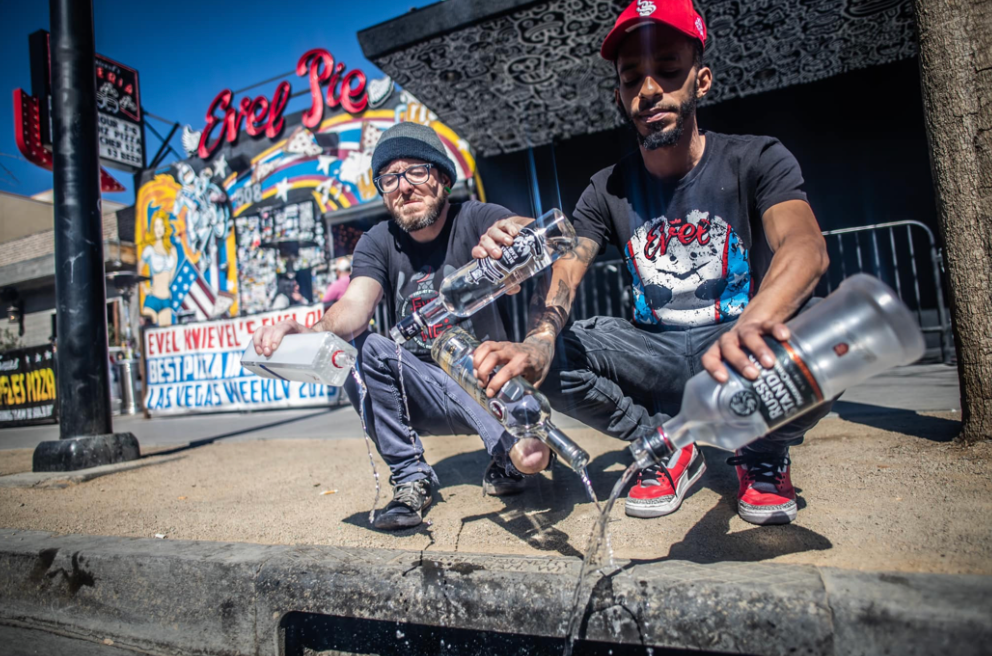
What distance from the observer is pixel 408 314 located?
8.38 ft

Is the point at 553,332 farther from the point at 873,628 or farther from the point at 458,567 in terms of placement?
the point at 873,628

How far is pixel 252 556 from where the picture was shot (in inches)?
68.9

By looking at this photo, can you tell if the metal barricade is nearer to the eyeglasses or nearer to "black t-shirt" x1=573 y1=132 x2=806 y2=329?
"black t-shirt" x1=573 y1=132 x2=806 y2=329

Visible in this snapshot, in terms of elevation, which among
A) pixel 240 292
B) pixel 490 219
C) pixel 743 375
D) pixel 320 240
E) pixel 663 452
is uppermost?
pixel 320 240

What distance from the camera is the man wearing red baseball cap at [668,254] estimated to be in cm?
192

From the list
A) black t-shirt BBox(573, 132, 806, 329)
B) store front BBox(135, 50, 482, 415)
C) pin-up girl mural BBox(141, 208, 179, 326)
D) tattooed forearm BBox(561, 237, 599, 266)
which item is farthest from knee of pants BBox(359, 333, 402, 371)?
pin-up girl mural BBox(141, 208, 179, 326)

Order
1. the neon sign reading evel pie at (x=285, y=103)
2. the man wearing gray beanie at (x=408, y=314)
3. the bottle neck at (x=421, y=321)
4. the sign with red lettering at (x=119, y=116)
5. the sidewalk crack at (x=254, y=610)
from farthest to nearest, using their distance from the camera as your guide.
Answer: the sign with red lettering at (x=119, y=116)
the neon sign reading evel pie at (x=285, y=103)
the man wearing gray beanie at (x=408, y=314)
the bottle neck at (x=421, y=321)
the sidewalk crack at (x=254, y=610)

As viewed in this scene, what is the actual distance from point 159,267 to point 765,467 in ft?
45.9

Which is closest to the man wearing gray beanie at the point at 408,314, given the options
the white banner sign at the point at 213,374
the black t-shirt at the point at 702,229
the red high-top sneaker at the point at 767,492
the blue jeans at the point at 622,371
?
the blue jeans at the point at 622,371

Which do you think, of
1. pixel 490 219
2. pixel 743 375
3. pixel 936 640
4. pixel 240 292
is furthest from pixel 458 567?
pixel 240 292

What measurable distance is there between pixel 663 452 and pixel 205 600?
1.50 meters

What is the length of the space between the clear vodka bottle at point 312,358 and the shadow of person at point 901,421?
273 cm

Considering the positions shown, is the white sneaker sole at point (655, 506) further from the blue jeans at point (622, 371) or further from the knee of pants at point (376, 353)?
the knee of pants at point (376, 353)

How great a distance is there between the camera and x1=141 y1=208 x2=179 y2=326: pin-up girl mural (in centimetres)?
1249
